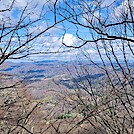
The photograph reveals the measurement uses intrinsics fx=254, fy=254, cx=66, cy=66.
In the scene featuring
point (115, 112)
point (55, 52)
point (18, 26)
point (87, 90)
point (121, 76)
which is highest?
point (18, 26)

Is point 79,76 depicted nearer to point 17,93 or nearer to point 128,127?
point 128,127

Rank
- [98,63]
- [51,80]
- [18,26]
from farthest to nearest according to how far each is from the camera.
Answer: [51,80]
[98,63]
[18,26]

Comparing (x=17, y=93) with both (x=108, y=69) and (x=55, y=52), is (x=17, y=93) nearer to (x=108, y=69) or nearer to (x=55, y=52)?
(x=55, y=52)

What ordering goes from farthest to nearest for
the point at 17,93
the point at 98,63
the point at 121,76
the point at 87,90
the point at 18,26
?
the point at 87,90 < the point at 98,63 < the point at 121,76 < the point at 17,93 < the point at 18,26

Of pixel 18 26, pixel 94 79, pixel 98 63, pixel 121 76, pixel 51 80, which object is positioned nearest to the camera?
pixel 18 26

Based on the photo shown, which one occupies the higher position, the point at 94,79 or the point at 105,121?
the point at 94,79

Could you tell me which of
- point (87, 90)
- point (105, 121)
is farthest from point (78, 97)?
point (105, 121)

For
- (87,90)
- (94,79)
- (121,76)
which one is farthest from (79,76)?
(121,76)

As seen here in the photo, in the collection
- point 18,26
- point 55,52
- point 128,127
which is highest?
point 18,26

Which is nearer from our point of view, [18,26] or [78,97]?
[18,26]
